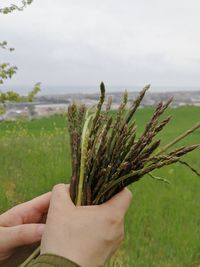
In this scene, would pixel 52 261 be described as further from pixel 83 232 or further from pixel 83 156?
pixel 83 156

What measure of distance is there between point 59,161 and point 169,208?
90.5 inches

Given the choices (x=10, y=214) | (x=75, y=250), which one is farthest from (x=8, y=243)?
(x=75, y=250)

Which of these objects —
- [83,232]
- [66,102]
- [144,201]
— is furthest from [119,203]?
[144,201]

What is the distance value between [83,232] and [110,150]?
34 centimetres

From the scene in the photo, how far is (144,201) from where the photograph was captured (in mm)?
6207

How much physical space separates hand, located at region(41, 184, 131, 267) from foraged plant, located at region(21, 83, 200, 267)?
0.14 meters

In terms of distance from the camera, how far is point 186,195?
6.77 meters

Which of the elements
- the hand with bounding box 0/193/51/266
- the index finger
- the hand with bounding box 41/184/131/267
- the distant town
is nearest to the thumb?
the hand with bounding box 0/193/51/266

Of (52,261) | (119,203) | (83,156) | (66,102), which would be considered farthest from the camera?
(66,102)

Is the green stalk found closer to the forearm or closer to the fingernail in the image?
the fingernail

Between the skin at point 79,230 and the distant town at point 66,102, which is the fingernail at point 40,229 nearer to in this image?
the skin at point 79,230

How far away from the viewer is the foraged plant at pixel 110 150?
77.5 inches

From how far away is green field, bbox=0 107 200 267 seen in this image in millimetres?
4605

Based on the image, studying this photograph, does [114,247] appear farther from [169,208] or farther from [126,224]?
[169,208]
